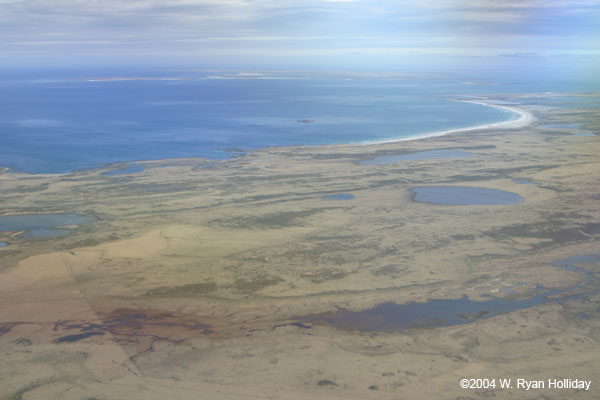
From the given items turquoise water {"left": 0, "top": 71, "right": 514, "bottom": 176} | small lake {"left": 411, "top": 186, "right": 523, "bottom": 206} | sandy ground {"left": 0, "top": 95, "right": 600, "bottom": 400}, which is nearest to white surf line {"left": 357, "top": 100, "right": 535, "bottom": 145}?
turquoise water {"left": 0, "top": 71, "right": 514, "bottom": 176}

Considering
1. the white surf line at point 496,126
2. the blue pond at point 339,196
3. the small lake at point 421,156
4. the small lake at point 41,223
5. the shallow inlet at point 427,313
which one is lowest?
the shallow inlet at point 427,313

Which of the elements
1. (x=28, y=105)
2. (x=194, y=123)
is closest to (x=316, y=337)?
(x=194, y=123)

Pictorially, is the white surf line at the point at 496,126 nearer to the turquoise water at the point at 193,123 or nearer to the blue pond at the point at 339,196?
the turquoise water at the point at 193,123

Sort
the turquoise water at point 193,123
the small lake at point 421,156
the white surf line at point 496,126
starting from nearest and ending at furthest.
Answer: the small lake at point 421,156 → the turquoise water at point 193,123 → the white surf line at point 496,126

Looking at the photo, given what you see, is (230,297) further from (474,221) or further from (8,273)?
(474,221)

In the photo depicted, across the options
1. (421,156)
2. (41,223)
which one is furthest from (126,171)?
(421,156)

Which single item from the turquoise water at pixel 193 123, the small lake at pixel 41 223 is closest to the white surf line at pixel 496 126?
the turquoise water at pixel 193 123

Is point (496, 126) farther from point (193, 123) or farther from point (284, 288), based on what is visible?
point (284, 288)

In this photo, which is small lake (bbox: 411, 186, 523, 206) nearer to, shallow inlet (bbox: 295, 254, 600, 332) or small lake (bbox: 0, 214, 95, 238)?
shallow inlet (bbox: 295, 254, 600, 332)
